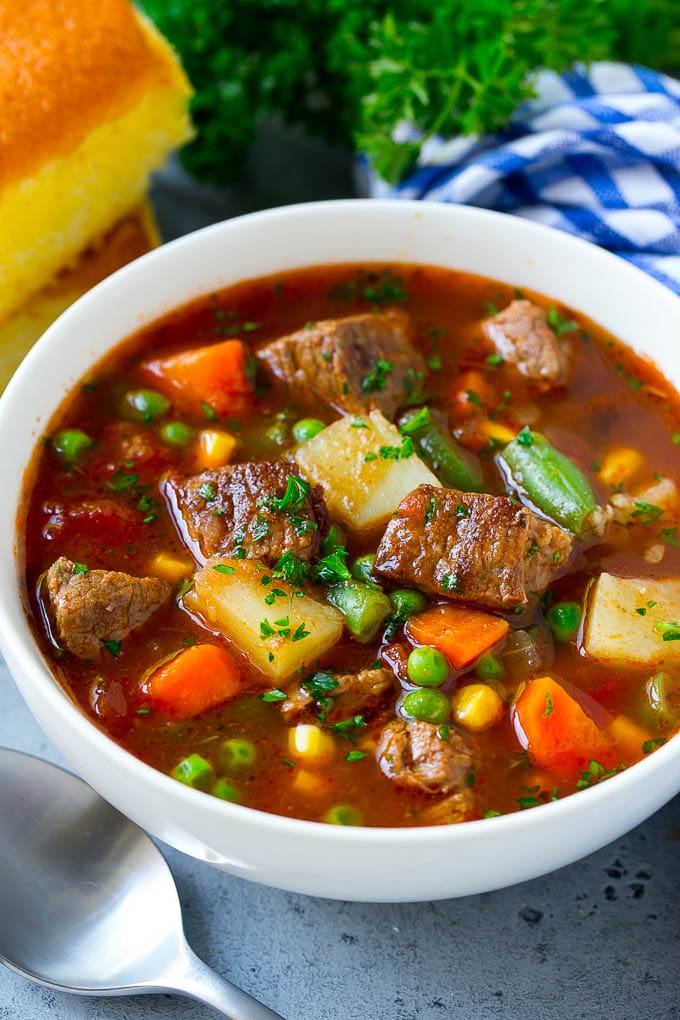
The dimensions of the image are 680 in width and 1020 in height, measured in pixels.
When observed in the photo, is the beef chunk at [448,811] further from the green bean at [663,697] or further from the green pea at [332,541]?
the green pea at [332,541]

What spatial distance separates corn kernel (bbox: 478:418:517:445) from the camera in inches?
135

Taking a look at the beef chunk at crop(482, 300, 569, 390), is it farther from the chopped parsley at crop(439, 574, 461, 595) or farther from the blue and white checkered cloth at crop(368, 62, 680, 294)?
the chopped parsley at crop(439, 574, 461, 595)

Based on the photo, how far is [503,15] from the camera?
4.12 meters

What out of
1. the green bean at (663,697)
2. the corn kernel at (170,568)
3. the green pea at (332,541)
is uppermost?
the corn kernel at (170,568)

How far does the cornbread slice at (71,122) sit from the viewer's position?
388 centimetres

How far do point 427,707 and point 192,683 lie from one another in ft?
1.89

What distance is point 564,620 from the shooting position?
9.75ft

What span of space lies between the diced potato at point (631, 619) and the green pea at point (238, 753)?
2.99 feet

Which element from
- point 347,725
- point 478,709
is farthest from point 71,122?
point 478,709

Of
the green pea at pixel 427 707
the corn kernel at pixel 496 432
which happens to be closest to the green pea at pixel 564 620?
the green pea at pixel 427 707

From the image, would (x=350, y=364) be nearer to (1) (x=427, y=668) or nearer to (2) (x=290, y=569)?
(2) (x=290, y=569)

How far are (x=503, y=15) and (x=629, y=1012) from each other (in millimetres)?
3307

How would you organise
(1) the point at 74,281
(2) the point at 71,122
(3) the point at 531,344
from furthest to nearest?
(1) the point at 74,281, (2) the point at 71,122, (3) the point at 531,344

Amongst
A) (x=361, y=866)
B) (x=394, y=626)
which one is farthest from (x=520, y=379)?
(x=361, y=866)
